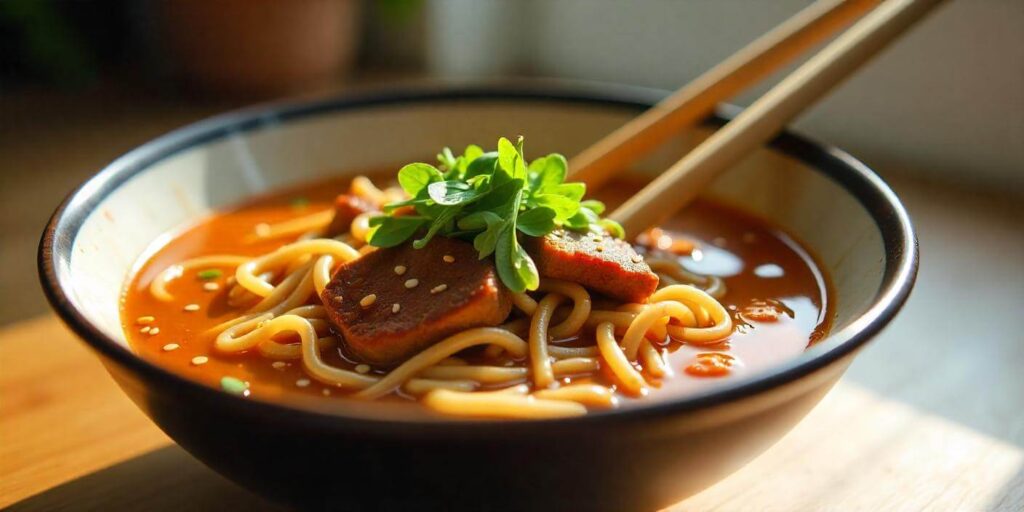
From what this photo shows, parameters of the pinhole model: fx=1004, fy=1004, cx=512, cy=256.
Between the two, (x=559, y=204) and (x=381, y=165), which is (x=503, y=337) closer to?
(x=559, y=204)

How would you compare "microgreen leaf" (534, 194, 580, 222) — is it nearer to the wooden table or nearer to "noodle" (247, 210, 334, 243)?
the wooden table

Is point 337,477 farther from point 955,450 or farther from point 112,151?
point 112,151

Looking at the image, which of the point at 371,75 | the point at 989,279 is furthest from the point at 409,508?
the point at 371,75

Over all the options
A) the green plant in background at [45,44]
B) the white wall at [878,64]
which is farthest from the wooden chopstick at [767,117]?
the green plant in background at [45,44]

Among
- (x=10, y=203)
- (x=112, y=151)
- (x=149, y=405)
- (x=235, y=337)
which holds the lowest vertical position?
(x=149, y=405)

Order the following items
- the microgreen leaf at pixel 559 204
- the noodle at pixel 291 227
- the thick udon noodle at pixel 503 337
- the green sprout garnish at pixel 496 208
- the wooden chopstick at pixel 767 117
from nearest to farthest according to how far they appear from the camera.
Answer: the thick udon noodle at pixel 503 337, the green sprout garnish at pixel 496 208, the microgreen leaf at pixel 559 204, the wooden chopstick at pixel 767 117, the noodle at pixel 291 227

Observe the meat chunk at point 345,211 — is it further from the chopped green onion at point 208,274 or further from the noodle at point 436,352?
the noodle at point 436,352
